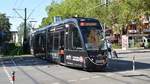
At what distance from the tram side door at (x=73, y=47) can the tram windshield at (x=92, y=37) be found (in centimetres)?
41

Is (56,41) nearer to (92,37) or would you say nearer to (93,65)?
(92,37)

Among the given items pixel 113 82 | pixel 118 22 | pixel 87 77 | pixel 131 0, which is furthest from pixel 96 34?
pixel 118 22

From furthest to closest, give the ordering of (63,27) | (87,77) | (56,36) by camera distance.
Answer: (56,36) → (63,27) → (87,77)

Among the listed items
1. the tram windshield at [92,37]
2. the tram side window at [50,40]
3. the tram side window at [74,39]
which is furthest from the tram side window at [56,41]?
the tram windshield at [92,37]

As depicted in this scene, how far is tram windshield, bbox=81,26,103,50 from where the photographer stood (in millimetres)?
24547

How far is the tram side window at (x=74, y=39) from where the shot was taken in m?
25.3

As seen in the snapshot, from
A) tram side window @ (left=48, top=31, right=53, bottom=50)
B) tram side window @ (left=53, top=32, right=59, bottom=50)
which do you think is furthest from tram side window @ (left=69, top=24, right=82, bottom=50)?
tram side window @ (left=48, top=31, right=53, bottom=50)

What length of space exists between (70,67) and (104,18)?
5286cm

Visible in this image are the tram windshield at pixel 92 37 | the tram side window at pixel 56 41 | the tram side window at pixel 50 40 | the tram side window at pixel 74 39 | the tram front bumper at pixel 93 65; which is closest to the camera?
the tram front bumper at pixel 93 65

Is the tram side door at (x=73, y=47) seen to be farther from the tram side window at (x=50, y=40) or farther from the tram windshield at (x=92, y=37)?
the tram side window at (x=50, y=40)

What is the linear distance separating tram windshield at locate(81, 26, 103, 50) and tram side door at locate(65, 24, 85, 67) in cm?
41

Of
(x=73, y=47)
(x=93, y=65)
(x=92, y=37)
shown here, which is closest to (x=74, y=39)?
(x=73, y=47)

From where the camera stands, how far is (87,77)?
21.7 metres

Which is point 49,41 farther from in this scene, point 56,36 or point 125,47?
point 125,47
